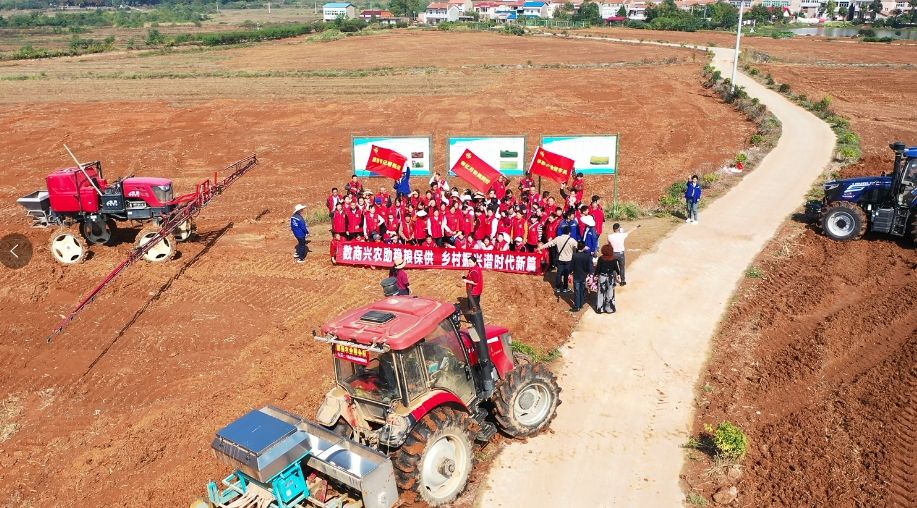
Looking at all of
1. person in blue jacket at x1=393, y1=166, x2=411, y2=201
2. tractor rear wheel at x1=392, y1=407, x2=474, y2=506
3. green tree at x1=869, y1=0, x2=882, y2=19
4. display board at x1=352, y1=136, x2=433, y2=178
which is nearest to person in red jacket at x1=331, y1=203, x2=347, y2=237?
person in blue jacket at x1=393, y1=166, x2=411, y2=201

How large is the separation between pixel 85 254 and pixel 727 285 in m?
15.2

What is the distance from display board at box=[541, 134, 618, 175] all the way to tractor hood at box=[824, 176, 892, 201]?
18.0 ft

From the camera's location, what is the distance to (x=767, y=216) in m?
19.7

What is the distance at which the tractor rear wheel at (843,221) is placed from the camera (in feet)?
56.8

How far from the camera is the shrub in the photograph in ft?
29.5

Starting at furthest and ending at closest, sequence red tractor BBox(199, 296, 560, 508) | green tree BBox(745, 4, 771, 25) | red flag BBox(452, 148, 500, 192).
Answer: green tree BBox(745, 4, 771, 25)
red flag BBox(452, 148, 500, 192)
red tractor BBox(199, 296, 560, 508)

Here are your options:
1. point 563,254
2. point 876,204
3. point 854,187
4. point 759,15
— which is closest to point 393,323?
point 563,254

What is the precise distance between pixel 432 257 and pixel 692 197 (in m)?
7.40

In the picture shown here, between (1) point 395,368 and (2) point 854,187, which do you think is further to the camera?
(2) point 854,187

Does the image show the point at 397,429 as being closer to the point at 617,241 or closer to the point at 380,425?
the point at 380,425

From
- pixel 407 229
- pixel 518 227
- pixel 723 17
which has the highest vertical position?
pixel 723 17

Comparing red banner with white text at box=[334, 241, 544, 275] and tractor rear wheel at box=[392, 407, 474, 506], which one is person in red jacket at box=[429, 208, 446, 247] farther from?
tractor rear wheel at box=[392, 407, 474, 506]

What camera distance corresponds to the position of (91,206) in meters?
17.5

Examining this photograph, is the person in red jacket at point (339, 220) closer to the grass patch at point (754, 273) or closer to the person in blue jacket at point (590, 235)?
the person in blue jacket at point (590, 235)
